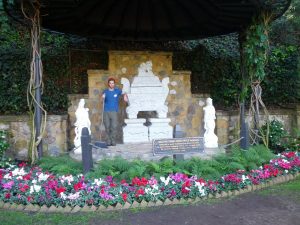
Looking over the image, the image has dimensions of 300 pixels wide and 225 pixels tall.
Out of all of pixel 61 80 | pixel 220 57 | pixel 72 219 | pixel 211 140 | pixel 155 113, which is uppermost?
pixel 220 57

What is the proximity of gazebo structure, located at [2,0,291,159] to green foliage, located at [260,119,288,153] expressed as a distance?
2407 millimetres

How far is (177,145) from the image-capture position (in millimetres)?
→ 6113

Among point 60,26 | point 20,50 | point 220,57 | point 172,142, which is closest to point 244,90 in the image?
Result: point 220,57

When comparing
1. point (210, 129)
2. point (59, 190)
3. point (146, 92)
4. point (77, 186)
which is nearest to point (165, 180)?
point (77, 186)

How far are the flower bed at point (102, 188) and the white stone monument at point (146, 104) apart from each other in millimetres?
3213

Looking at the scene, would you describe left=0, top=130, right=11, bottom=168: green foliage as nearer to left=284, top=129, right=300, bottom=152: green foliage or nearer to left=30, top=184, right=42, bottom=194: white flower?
left=30, top=184, right=42, bottom=194: white flower

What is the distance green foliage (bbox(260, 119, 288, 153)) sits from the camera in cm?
843

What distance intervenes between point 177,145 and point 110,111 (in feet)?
8.66

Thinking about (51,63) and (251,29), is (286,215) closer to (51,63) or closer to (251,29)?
(251,29)

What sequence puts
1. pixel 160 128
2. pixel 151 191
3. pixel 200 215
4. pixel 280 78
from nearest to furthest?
pixel 200 215 < pixel 151 191 < pixel 160 128 < pixel 280 78

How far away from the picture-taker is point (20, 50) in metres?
8.74

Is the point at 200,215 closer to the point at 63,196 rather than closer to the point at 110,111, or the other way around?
the point at 63,196

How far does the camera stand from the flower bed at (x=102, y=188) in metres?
4.93

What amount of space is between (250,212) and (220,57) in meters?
6.09
